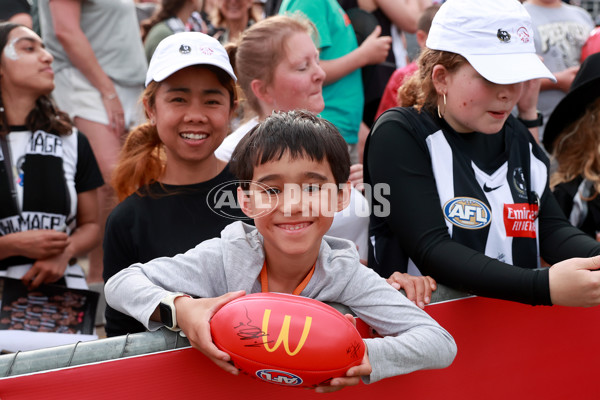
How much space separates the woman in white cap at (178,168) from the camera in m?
2.42

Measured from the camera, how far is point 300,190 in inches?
74.6

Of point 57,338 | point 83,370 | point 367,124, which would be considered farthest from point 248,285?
A: point 367,124

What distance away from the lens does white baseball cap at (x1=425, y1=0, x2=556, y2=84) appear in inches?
90.9

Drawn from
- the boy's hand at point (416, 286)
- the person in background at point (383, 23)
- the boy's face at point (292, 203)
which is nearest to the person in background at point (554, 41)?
the person in background at point (383, 23)

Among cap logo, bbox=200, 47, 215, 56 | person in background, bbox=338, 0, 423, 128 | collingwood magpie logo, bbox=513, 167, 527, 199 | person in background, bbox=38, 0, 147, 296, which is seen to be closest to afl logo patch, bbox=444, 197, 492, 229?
collingwood magpie logo, bbox=513, 167, 527, 199

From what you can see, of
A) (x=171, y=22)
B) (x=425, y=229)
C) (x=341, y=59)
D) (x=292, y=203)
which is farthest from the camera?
(x=171, y=22)

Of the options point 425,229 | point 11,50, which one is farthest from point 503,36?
point 11,50

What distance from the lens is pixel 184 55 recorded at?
252 centimetres

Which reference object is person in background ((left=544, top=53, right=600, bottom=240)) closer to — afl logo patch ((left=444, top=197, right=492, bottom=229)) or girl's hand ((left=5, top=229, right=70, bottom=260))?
afl logo patch ((left=444, top=197, right=492, bottom=229))

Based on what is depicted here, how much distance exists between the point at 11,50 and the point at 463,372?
277 cm

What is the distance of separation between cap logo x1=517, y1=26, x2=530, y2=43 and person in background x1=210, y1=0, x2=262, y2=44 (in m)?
3.00

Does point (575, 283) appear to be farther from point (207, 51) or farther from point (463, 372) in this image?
point (207, 51)

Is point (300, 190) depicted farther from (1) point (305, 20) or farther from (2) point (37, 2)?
(2) point (37, 2)

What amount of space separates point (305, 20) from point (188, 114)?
4.07 ft
